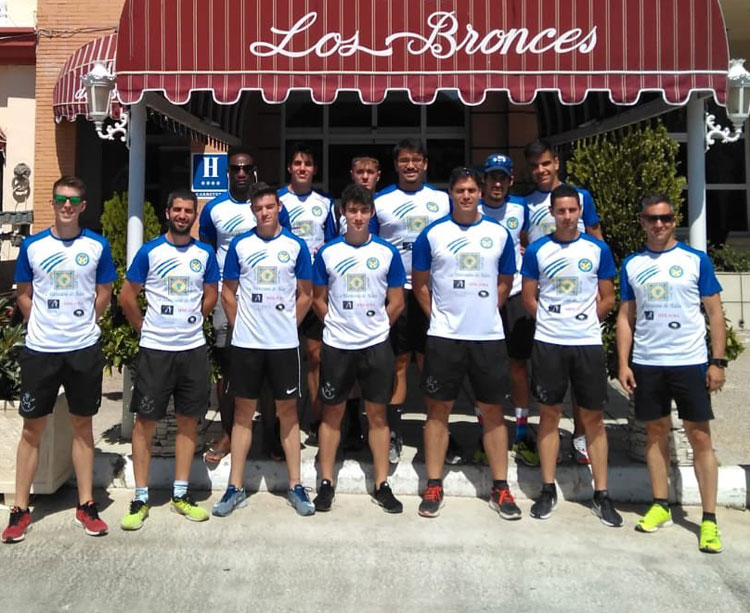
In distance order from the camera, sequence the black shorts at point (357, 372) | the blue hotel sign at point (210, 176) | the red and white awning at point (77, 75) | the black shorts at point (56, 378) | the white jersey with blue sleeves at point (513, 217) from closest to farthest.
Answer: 1. the black shorts at point (56, 378)
2. the black shorts at point (357, 372)
3. the white jersey with blue sleeves at point (513, 217)
4. the blue hotel sign at point (210, 176)
5. the red and white awning at point (77, 75)

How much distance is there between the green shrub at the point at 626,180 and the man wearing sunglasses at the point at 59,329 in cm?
339

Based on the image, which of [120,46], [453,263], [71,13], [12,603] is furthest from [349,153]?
[12,603]

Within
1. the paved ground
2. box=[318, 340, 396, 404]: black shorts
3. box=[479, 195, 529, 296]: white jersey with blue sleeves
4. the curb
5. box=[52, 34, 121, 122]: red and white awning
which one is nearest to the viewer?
the paved ground

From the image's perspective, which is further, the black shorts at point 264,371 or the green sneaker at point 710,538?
the black shorts at point 264,371

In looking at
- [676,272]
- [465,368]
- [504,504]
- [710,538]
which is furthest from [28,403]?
[710,538]

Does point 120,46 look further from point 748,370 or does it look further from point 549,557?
point 748,370

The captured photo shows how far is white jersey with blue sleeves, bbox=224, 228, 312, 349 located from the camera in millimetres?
4324

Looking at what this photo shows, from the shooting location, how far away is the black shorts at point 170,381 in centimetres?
424

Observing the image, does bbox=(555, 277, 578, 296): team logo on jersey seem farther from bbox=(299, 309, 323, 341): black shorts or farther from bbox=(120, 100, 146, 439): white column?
bbox=(120, 100, 146, 439): white column

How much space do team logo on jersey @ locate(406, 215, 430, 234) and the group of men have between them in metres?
0.46

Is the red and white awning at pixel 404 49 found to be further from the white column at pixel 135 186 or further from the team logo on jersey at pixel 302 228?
the team logo on jersey at pixel 302 228

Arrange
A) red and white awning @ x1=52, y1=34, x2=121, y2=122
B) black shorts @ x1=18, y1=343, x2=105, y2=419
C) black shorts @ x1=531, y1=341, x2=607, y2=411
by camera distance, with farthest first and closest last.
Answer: red and white awning @ x1=52, y1=34, x2=121, y2=122 → black shorts @ x1=531, y1=341, x2=607, y2=411 → black shorts @ x1=18, y1=343, x2=105, y2=419

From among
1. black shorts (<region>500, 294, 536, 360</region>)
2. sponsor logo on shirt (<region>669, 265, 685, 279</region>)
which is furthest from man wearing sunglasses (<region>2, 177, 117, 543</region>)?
sponsor logo on shirt (<region>669, 265, 685, 279</region>)

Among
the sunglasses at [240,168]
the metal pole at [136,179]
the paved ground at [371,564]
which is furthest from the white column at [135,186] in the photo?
the paved ground at [371,564]
